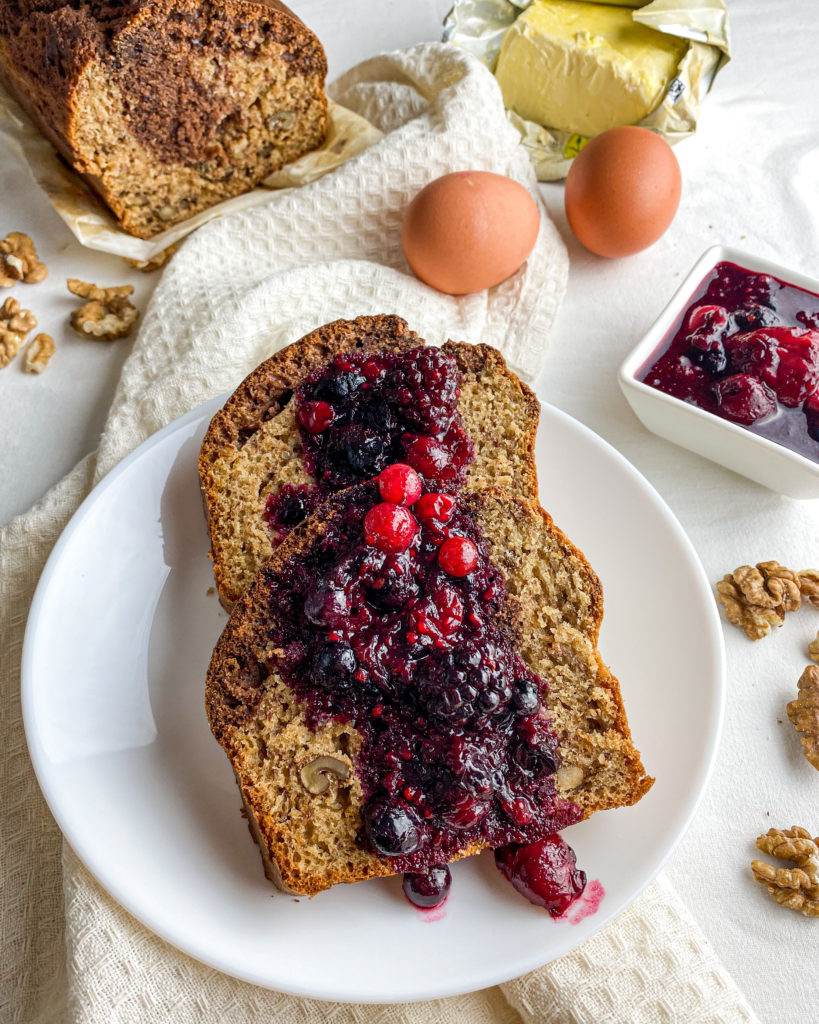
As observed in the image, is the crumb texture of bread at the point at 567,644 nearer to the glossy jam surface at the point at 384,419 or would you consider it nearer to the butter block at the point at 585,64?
the glossy jam surface at the point at 384,419

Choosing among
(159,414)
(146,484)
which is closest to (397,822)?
(146,484)

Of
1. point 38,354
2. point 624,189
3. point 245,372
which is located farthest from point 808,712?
point 38,354

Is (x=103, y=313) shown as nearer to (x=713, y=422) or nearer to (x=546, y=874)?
(x=713, y=422)

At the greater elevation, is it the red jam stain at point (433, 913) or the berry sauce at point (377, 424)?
the berry sauce at point (377, 424)

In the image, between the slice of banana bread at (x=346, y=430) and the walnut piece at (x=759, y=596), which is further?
the walnut piece at (x=759, y=596)

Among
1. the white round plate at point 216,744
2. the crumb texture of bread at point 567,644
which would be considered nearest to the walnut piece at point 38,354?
the white round plate at point 216,744
